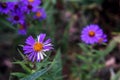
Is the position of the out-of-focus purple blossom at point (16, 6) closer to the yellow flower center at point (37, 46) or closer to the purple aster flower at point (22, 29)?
the purple aster flower at point (22, 29)

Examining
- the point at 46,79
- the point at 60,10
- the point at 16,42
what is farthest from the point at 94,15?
the point at 46,79

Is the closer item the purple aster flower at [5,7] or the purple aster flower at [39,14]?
the purple aster flower at [5,7]

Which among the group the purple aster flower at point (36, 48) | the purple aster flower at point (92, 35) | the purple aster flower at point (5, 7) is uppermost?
the purple aster flower at point (5, 7)

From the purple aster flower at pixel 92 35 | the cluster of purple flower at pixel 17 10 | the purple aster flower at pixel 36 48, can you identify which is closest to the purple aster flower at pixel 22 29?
the cluster of purple flower at pixel 17 10

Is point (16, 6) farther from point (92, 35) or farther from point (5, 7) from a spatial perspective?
point (92, 35)

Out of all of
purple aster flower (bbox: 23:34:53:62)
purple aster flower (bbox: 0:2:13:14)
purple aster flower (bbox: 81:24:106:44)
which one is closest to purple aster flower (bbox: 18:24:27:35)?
purple aster flower (bbox: 0:2:13:14)

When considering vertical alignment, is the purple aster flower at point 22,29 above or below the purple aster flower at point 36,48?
above

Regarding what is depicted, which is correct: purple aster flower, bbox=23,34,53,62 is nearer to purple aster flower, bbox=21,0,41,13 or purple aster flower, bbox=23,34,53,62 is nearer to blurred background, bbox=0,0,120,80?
purple aster flower, bbox=21,0,41,13

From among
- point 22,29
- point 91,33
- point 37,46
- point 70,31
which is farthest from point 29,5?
point 70,31

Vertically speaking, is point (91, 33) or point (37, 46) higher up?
point (91, 33)

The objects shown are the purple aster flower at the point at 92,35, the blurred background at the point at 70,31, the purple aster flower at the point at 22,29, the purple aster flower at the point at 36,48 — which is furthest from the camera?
the blurred background at the point at 70,31
